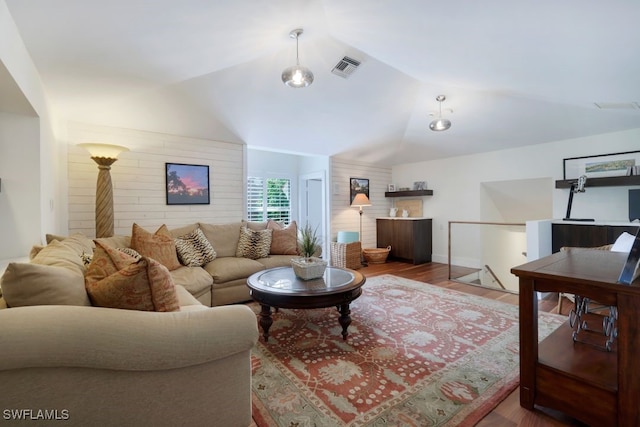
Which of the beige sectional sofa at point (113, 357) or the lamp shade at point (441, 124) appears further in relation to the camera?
the lamp shade at point (441, 124)

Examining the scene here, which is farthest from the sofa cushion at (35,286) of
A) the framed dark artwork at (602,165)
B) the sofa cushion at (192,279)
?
the framed dark artwork at (602,165)

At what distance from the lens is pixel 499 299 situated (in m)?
3.44

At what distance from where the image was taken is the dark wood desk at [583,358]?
1264mm

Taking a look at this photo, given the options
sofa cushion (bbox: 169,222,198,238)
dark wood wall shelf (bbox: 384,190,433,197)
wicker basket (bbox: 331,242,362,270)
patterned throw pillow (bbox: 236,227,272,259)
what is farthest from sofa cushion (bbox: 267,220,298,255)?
dark wood wall shelf (bbox: 384,190,433,197)

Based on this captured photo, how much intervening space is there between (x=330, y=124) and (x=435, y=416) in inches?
156

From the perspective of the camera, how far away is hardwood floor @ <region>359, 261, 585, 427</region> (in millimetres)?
1504

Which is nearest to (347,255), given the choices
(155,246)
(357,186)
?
(357,186)

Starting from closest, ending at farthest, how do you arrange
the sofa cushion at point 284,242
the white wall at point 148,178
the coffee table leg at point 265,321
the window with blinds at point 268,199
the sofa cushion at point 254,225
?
the coffee table leg at point 265,321, the white wall at point 148,178, the sofa cushion at point 284,242, the sofa cushion at point 254,225, the window with blinds at point 268,199

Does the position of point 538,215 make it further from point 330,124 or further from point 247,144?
point 247,144

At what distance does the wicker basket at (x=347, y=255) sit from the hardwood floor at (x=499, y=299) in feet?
0.68

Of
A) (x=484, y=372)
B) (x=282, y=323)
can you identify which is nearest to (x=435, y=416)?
(x=484, y=372)

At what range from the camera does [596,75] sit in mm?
2539

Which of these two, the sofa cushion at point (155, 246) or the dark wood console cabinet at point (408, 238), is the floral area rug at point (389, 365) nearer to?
the sofa cushion at point (155, 246)

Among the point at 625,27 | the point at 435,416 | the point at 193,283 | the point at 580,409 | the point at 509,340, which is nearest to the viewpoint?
the point at 580,409
